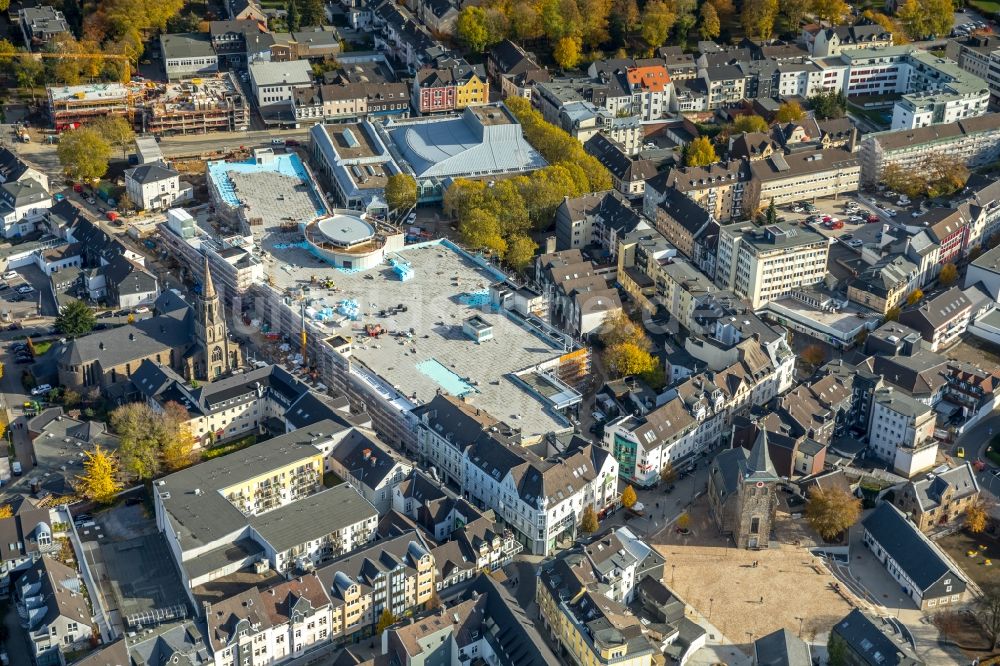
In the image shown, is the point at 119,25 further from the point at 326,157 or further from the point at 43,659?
the point at 43,659

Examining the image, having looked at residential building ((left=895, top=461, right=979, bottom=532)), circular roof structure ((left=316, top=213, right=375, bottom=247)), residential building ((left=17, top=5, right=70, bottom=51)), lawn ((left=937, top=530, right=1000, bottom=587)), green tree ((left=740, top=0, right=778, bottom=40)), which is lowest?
lawn ((left=937, top=530, right=1000, bottom=587))

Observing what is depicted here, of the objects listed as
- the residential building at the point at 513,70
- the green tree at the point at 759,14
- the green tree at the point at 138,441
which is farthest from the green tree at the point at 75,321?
the green tree at the point at 759,14

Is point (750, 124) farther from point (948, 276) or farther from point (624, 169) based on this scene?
point (948, 276)

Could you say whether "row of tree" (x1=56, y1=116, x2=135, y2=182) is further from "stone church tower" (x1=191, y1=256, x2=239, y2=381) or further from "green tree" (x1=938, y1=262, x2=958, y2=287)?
"green tree" (x1=938, y1=262, x2=958, y2=287)

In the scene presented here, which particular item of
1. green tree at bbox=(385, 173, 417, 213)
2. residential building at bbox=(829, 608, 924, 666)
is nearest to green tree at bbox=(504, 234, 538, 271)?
green tree at bbox=(385, 173, 417, 213)

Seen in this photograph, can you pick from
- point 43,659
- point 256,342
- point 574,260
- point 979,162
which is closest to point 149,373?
point 256,342

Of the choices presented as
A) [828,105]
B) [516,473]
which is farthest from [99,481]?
[828,105]
